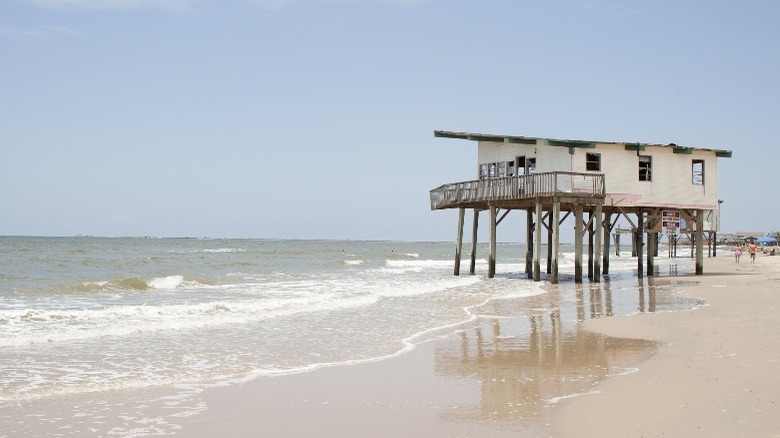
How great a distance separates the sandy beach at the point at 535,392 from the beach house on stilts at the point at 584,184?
14.6 metres

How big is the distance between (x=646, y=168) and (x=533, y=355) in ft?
69.1

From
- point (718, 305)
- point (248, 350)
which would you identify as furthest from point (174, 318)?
point (718, 305)

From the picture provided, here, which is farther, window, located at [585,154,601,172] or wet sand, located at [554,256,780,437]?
window, located at [585,154,601,172]

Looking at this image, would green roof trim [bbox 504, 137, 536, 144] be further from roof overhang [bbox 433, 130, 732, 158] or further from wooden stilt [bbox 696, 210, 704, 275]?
wooden stilt [bbox 696, 210, 704, 275]

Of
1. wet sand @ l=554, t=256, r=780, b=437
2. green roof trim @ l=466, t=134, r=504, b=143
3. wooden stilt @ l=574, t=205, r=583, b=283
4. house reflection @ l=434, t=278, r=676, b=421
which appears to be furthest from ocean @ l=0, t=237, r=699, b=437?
green roof trim @ l=466, t=134, r=504, b=143

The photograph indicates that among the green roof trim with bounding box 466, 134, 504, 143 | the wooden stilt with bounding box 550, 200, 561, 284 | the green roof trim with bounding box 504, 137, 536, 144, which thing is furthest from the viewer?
the green roof trim with bounding box 466, 134, 504, 143

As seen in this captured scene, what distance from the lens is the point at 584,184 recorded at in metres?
28.5

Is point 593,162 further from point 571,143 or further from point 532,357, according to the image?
point 532,357

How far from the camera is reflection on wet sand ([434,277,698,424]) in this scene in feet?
27.7

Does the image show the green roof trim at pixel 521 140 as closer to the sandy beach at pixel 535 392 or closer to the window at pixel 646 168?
the window at pixel 646 168

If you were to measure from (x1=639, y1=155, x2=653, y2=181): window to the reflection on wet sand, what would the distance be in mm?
10679

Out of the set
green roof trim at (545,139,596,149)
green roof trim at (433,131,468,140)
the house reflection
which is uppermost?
green roof trim at (433,131,468,140)

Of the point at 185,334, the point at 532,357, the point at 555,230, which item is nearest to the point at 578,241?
the point at 555,230

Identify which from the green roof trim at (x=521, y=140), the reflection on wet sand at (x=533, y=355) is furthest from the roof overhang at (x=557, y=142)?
the reflection on wet sand at (x=533, y=355)
